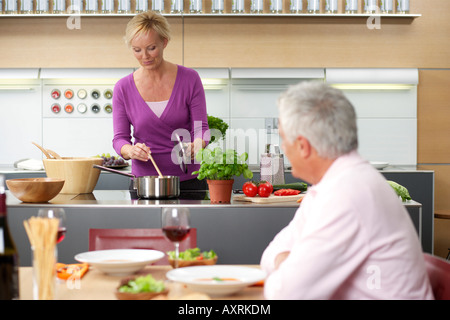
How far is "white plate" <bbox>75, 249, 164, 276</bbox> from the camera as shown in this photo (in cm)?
160

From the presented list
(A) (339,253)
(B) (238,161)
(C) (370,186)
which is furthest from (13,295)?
(B) (238,161)

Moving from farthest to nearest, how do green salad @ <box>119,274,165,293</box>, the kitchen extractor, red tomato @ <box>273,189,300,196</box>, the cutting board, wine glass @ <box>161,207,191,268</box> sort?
the kitchen extractor
red tomato @ <box>273,189,300,196</box>
the cutting board
wine glass @ <box>161,207,191,268</box>
green salad @ <box>119,274,165,293</box>

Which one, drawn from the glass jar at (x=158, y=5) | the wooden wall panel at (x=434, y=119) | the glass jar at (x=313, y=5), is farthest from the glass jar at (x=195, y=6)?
the wooden wall panel at (x=434, y=119)

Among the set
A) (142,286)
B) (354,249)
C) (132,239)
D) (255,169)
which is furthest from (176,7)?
(354,249)

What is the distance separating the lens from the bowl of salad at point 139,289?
1332 millimetres

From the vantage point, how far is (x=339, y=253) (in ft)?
4.11

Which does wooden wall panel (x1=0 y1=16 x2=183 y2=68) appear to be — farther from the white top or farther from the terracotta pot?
the terracotta pot

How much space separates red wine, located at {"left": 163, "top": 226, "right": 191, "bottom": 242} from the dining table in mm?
114

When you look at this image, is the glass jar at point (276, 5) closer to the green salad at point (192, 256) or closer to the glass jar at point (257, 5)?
the glass jar at point (257, 5)

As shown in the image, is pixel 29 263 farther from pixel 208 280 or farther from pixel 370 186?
pixel 370 186

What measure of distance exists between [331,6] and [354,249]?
4.24 metres

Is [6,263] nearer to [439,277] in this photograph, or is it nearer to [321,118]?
[321,118]

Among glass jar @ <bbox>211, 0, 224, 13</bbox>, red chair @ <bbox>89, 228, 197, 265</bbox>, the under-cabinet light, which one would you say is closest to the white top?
red chair @ <bbox>89, 228, 197, 265</bbox>

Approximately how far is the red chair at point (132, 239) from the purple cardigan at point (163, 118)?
1125 mm
